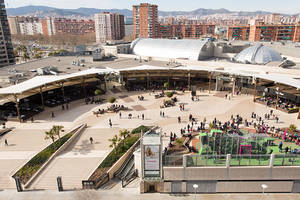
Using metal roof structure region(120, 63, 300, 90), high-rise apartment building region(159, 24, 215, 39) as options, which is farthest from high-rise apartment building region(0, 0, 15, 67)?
high-rise apartment building region(159, 24, 215, 39)

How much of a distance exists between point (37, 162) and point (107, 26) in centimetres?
15075

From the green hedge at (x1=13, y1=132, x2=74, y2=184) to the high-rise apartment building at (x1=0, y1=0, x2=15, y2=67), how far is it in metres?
67.0

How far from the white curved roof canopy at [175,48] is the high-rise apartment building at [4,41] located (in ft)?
141

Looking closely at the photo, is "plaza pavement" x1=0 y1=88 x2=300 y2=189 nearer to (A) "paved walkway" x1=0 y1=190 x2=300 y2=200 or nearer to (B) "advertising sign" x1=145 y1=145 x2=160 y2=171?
(A) "paved walkway" x1=0 y1=190 x2=300 y2=200

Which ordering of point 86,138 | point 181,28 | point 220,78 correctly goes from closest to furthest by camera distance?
point 86,138 → point 220,78 → point 181,28

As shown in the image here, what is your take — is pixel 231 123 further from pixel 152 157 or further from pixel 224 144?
pixel 152 157

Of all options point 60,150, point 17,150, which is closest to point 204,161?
point 60,150

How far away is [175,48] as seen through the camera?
59281mm

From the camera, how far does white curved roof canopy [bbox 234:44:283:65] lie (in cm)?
4716

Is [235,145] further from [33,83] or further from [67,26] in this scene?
[67,26]

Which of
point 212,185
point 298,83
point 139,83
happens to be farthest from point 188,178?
point 139,83

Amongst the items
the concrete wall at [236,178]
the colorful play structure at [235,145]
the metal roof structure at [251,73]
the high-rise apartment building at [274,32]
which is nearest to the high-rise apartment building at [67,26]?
the high-rise apartment building at [274,32]

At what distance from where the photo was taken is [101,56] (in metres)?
54.9

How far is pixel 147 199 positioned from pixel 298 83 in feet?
88.6
